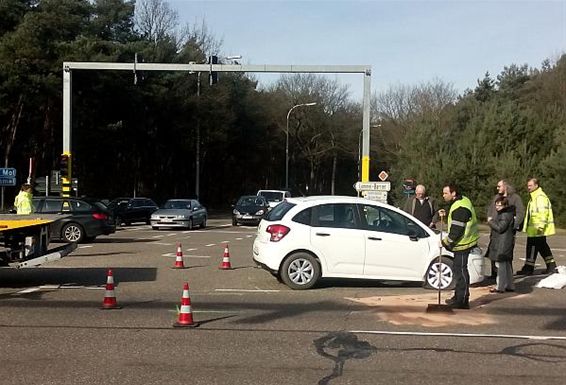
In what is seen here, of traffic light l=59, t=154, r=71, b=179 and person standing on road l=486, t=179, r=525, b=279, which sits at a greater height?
traffic light l=59, t=154, r=71, b=179

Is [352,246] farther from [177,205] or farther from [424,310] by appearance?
[177,205]

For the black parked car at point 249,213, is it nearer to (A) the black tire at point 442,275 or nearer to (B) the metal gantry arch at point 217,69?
(B) the metal gantry arch at point 217,69

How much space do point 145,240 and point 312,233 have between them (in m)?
13.0

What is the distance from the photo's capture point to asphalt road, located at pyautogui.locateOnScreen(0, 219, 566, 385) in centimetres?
677

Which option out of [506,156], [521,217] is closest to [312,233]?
[521,217]

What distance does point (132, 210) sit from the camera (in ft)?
120

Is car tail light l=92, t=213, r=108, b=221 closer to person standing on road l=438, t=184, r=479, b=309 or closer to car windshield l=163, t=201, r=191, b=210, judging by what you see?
car windshield l=163, t=201, r=191, b=210

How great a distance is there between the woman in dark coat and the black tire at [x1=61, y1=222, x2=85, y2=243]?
536 inches

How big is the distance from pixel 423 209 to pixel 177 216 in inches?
717

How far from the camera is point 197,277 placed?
Answer: 551 inches

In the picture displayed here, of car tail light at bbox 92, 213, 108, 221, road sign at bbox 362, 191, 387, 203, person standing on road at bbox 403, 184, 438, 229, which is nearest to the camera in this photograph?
person standing on road at bbox 403, 184, 438, 229

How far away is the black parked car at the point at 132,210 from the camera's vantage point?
3616 cm

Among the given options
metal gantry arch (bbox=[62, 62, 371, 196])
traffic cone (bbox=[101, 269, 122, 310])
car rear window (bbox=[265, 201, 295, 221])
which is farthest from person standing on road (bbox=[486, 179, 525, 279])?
metal gantry arch (bbox=[62, 62, 371, 196])

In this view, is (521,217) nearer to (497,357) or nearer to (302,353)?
(497,357)
